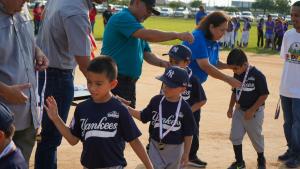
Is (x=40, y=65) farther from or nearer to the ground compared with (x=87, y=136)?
farther from the ground

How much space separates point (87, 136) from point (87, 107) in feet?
0.70

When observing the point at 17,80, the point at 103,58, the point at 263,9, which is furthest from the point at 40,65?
the point at 263,9

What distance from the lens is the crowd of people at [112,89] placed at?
3.68m

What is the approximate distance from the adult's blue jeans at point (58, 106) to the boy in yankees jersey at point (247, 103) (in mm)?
2232

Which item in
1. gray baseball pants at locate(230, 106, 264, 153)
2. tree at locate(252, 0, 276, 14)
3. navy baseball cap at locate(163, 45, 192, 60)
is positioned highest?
navy baseball cap at locate(163, 45, 192, 60)

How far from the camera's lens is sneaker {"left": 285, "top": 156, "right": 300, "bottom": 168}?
6574mm

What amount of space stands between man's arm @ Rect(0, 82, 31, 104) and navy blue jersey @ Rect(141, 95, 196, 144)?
4.47 ft

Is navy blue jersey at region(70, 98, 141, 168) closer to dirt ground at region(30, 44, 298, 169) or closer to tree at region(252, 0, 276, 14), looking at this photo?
dirt ground at region(30, 44, 298, 169)

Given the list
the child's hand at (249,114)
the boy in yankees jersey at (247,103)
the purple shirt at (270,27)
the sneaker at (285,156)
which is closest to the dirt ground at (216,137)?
the sneaker at (285,156)

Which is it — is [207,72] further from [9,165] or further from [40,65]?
[9,165]

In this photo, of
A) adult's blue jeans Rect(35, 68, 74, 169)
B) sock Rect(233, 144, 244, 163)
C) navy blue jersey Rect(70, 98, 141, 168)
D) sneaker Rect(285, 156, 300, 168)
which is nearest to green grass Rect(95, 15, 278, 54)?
sneaker Rect(285, 156, 300, 168)

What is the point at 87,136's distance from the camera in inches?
146

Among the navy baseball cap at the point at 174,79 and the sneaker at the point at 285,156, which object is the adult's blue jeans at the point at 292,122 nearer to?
the sneaker at the point at 285,156

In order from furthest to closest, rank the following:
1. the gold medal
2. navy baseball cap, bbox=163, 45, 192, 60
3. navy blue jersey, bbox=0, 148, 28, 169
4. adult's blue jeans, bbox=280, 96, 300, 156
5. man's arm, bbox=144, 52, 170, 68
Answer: adult's blue jeans, bbox=280, 96, 300, 156 < man's arm, bbox=144, 52, 170, 68 < navy baseball cap, bbox=163, 45, 192, 60 < the gold medal < navy blue jersey, bbox=0, 148, 28, 169
